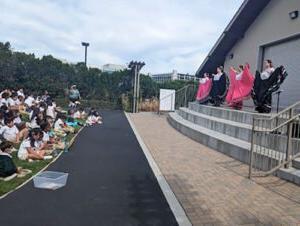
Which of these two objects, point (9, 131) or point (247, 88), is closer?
point (9, 131)

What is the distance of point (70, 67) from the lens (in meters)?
33.4

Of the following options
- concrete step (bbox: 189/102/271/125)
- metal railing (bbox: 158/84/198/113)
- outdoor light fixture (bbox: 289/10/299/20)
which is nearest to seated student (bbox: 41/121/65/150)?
concrete step (bbox: 189/102/271/125)

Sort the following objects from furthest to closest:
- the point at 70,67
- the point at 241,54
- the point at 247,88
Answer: the point at 70,67 → the point at 241,54 → the point at 247,88

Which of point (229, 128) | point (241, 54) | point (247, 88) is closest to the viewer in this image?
point (229, 128)

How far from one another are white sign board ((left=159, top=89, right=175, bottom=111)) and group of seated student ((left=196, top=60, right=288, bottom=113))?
23.2 feet

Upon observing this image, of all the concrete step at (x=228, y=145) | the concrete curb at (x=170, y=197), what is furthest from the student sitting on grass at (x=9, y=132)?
the concrete step at (x=228, y=145)

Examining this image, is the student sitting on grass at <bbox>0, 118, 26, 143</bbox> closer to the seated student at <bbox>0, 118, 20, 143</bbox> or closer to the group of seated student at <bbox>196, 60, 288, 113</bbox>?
the seated student at <bbox>0, 118, 20, 143</bbox>

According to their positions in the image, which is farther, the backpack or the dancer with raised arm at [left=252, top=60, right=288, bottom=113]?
the dancer with raised arm at [left=252, top=60, right=288, bottom=113]

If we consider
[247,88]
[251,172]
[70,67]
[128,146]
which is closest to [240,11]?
[247,88]

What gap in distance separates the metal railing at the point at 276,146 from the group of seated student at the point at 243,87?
7.67ft

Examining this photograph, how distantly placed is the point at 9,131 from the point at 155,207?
6243 mm

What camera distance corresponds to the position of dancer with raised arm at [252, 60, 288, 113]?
1087 cm

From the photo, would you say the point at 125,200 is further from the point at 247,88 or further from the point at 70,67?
the point at 70,67

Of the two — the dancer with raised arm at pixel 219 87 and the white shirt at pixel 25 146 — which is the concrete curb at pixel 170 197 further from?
the dancer with raised arm at pixel 219 87
